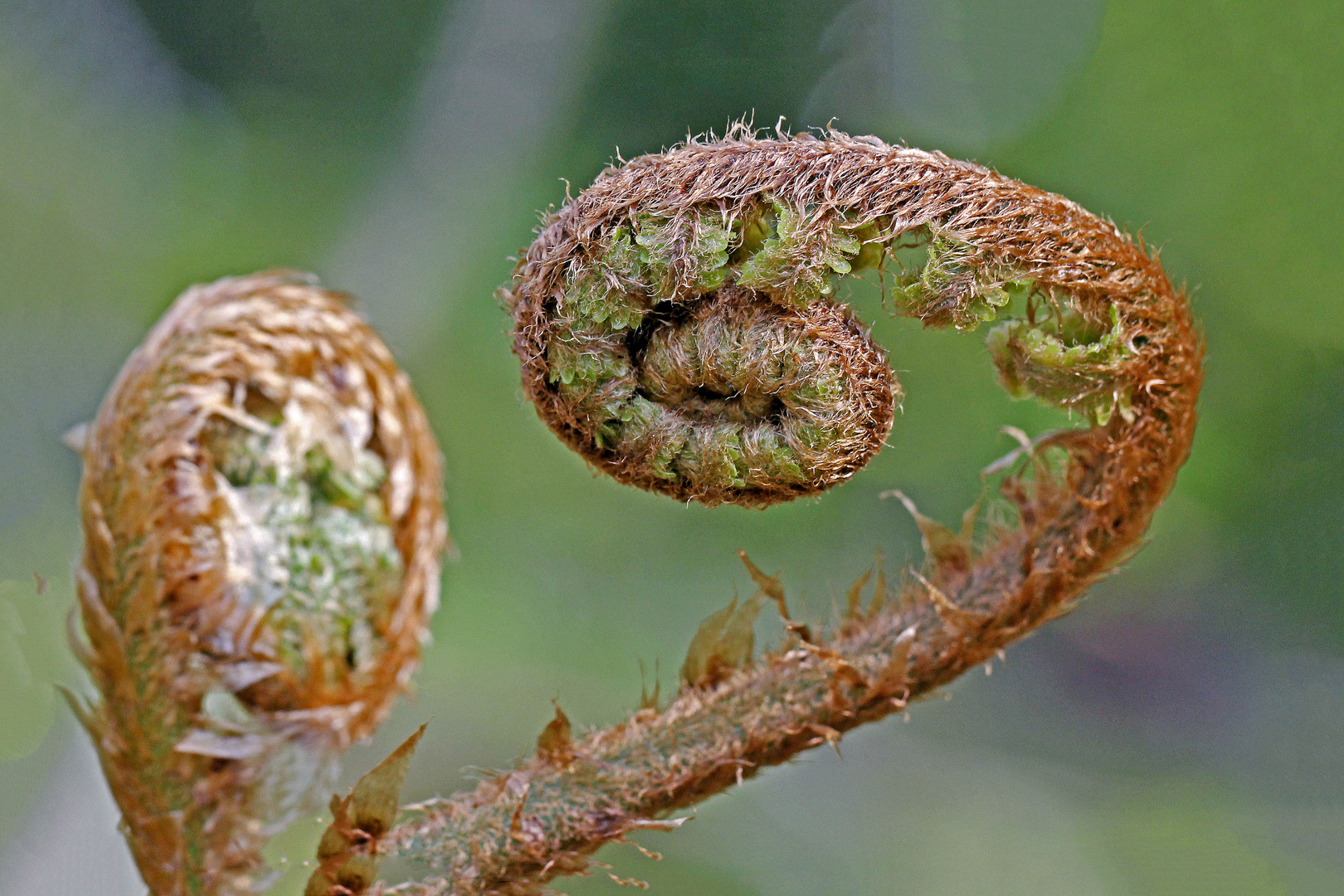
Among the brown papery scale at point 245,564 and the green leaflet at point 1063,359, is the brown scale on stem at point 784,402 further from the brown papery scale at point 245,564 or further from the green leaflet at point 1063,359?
the brown papery scale at point 245,564

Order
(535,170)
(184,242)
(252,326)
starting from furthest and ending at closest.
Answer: (535,170) < (184,242) < (252,326)

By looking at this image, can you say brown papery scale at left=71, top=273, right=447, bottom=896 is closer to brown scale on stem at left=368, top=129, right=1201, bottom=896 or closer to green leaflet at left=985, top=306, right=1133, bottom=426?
brown scale on stem at left=368, top=129, right=1201, bottom=896

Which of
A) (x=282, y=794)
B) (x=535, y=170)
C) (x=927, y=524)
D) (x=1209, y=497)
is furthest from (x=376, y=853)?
(x=1209, y=497)

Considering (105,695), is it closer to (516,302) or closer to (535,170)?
(516,302)

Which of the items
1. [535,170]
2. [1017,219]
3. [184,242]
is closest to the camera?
[1017,219]

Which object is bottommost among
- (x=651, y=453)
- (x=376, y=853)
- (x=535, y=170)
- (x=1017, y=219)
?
(x=376, y=853)

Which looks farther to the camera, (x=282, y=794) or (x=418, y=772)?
(x=418, y=772)

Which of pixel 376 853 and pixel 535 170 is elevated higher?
pixel 535 170
